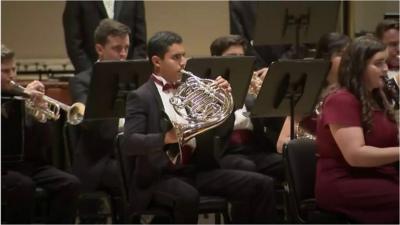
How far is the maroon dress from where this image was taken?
11.0 feet

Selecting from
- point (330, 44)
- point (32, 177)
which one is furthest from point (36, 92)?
point (330, 44)

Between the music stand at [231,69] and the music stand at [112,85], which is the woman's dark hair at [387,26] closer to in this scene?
the music stand at [231,69]

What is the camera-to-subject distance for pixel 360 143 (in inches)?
130

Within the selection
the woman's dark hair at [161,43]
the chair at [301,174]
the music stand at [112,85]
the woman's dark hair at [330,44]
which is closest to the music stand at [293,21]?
the woman's dark hair at [330,44]

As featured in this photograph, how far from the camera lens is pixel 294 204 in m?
3.73

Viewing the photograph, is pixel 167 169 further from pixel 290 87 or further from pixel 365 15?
pixel 365 15

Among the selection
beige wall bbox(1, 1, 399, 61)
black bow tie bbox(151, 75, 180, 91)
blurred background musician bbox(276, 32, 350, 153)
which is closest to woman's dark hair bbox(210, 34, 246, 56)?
blurred background musician bbox(276, 32, 350, 153)

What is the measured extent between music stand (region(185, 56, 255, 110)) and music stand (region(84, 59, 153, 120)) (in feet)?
0.95

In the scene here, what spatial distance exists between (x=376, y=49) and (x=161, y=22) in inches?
167

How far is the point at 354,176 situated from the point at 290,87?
1.06 meters

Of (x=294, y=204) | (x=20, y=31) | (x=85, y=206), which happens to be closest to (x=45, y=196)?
(x=85, y=206)

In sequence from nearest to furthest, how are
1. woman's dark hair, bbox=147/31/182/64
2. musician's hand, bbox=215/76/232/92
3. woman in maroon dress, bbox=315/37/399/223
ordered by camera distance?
woman in maroon dress, bbox=315/37/399/223
musician's hand, bbox=215/76/232/92
woman's dark hair, bbox=147/31/182/64

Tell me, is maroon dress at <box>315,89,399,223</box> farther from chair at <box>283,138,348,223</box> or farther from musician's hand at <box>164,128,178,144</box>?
musician's hand at <box>164,128,178,144</box>

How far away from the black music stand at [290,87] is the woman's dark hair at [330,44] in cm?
42
